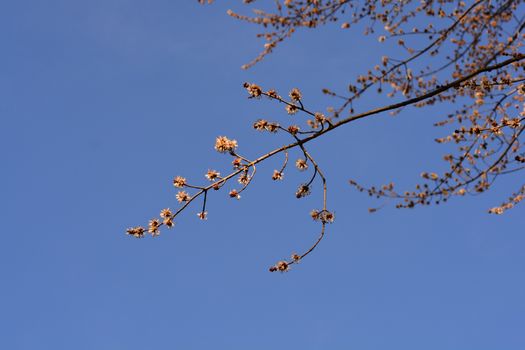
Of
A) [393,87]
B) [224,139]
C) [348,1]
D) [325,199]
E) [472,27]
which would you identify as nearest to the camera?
[224,139]

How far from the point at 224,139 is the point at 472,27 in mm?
3617

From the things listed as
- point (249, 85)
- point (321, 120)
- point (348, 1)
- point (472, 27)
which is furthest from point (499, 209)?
point (249, 85)

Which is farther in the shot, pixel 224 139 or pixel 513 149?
pixel 513 149

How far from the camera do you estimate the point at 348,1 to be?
6.04 m

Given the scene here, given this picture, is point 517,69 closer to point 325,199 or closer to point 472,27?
point 472,27

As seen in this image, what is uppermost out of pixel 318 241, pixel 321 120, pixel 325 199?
pixel 321 120

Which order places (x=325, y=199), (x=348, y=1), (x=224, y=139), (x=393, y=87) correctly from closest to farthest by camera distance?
(x=224, y=139), (x=325, y=199), (x=348, y=1), (x=393, y=87)

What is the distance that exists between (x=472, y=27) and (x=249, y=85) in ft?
10.8

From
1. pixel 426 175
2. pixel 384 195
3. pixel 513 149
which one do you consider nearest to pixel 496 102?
pixel 513 149

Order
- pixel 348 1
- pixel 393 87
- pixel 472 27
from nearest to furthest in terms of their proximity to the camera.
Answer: pixel 348 1
pixel 472 27
pixel 393 87

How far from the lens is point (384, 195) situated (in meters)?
6.57

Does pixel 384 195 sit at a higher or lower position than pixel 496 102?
lower

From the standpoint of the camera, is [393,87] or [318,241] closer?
[318,241]

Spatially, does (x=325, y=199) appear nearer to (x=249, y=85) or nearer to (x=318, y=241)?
(x=318, y=241)
